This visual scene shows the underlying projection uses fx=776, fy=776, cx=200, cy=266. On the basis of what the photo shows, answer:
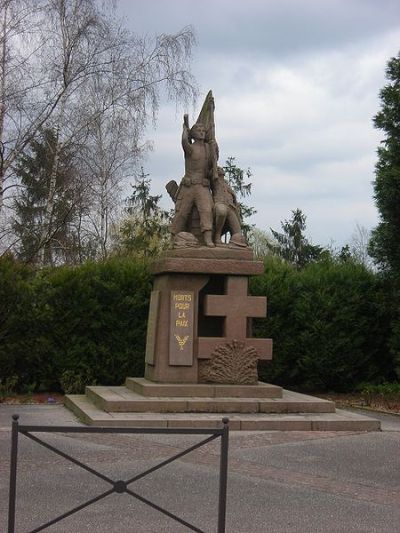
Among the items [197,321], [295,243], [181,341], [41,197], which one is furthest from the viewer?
[295,243]

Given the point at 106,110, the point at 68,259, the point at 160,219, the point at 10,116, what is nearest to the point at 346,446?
the point at 10,116

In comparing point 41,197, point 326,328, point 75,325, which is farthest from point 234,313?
point 41,197

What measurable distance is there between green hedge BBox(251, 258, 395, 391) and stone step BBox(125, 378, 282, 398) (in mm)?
4478

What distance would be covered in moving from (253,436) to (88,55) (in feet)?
47.3

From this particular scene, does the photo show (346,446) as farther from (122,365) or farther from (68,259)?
(68,259)

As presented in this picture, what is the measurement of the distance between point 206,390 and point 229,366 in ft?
1.99

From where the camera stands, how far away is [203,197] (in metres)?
13.1

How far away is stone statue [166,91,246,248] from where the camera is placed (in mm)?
13094

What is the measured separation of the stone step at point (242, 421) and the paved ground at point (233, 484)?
477mm

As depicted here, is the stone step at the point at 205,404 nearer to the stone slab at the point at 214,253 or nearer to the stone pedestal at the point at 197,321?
the stone pedestal at the point at 197,321

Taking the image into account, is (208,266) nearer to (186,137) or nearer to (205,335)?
(205,335)

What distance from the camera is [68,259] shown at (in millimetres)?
25562

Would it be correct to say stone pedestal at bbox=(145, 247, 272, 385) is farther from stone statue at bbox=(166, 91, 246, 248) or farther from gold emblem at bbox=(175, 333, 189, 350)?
stone statue at bbox=(166, 91, 246, 248)

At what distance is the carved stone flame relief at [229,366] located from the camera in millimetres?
12344
